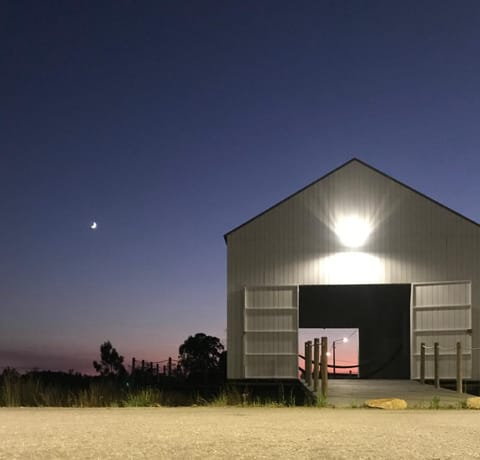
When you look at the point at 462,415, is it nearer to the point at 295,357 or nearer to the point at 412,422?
the point at 412,422

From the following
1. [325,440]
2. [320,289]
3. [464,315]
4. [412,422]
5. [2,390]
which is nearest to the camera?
[325,440]

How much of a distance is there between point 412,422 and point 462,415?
1928 mm

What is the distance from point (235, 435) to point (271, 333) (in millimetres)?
12794

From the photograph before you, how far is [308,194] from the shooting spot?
20.5 metres

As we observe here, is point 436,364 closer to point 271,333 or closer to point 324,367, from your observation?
point 271,333

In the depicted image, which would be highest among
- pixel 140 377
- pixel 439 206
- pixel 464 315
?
pixel 439 206

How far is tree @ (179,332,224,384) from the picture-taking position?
30.9 m

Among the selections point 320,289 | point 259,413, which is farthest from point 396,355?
point 259,413

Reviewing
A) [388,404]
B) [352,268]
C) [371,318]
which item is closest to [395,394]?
[388,404]

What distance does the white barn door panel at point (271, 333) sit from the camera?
2003 cm

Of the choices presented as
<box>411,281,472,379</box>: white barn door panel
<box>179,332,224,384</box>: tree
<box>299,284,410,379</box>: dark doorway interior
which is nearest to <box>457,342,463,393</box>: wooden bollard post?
<box>411,281,472,379</box>: white barn door panel

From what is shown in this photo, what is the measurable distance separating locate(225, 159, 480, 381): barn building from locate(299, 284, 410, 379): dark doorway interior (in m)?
5.96

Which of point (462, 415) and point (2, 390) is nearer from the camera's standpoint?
point (462, 415)

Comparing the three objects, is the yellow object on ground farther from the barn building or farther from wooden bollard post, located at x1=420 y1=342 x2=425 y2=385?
the barn building
